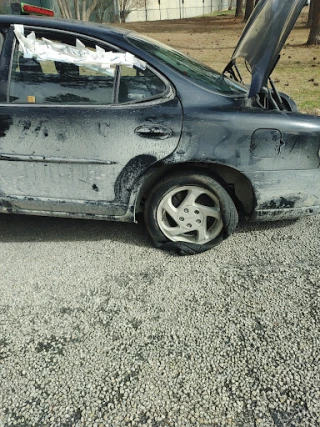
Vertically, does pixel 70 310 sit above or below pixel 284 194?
below

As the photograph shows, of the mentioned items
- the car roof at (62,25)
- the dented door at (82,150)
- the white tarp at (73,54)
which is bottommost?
the dented door at (82,150)

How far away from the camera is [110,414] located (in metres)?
1.83

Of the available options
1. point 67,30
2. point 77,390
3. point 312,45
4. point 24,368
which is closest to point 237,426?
point 77,390

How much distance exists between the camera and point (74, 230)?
3418mm

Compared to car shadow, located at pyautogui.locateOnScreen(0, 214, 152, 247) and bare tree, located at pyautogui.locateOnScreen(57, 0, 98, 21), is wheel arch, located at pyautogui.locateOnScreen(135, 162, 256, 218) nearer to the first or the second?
car shadow, located at pyautogui.locateOnScreen(0, 214, 152, 247)

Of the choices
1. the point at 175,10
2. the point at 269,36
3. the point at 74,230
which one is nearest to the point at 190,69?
the point at 269,36

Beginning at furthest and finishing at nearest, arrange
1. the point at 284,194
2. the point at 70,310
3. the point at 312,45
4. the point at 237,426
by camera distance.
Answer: the point at 312,45 → the point at 284,194 → the point at 70,310 → the point at 237,426

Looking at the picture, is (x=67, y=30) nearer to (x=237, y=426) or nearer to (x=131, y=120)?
(x=131, y=120)

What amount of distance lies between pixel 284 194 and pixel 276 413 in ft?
5.20

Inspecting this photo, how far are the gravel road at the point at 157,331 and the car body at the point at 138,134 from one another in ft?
1.06

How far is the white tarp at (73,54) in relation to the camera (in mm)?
2791

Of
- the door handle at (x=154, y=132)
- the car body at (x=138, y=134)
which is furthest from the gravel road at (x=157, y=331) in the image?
the door handle at (x=154, y=132)

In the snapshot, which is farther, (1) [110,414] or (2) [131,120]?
(2) [131,120]

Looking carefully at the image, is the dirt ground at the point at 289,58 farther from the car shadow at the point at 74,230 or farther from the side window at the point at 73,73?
the side window at the point at 73,73
